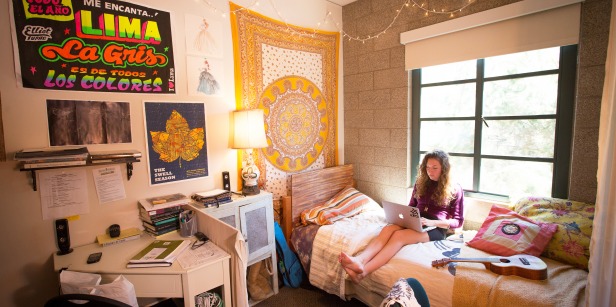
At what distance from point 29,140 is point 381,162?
2879 millimetres

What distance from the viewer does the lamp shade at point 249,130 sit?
2385 millimetres

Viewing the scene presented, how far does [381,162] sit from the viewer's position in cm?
325

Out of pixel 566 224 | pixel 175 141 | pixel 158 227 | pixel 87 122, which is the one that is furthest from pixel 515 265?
pixel 87 122

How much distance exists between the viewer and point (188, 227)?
196 cm

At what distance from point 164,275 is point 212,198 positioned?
2.26 ft

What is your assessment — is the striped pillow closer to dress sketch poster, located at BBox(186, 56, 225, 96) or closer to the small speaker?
the small speaker

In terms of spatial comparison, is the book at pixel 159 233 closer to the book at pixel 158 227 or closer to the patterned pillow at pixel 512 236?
the book at pixel 158 227

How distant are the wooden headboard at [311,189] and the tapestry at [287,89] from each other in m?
0.16

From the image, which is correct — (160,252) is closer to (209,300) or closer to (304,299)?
(209,300)

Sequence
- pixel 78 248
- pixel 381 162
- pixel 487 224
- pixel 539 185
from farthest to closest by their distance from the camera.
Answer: pixel 381 162 → pixel 539 185 → pixel 487 224 → pixel 78 248

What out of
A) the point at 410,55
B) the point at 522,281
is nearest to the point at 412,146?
the point at 410,55

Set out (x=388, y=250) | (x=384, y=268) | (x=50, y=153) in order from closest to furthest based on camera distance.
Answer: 1. (x=50, y=153)
2. (x=384, y=268)
3. (x=388, y=250)

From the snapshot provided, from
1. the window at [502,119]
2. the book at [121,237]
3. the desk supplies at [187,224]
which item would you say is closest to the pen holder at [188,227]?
the desk supplies at [187,224]

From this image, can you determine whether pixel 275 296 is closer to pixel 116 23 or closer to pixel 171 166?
pixel 171 166
